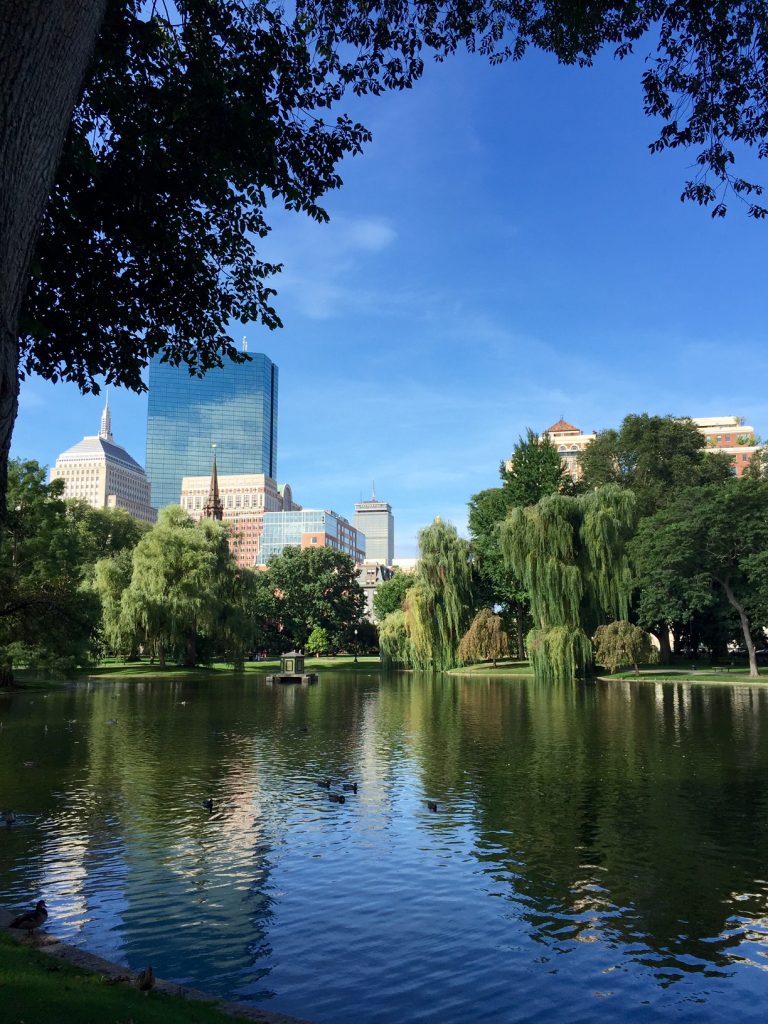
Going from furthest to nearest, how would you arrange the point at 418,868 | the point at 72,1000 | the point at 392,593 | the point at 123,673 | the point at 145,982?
the point at 392,593 → the point at 123,673 → the point at 418,868 → the point at 145,982 → the point at 72,1000

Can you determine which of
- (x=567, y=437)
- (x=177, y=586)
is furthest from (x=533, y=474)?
(x=567, y=437)

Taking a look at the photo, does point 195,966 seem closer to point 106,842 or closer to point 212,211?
point 106,842

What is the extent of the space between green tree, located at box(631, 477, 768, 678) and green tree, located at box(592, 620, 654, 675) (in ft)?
5.83

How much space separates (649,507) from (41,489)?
47282 millimetres

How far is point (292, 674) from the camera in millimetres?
55312

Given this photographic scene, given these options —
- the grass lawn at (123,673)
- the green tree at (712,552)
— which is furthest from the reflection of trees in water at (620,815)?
the grass lawn at (123,673)

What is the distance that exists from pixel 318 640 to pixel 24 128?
285 feet

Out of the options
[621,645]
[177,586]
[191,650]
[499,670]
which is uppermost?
[177,586]

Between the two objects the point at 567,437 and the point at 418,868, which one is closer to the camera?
the point at 418,868

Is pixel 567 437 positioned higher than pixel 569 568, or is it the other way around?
pixel 567 437

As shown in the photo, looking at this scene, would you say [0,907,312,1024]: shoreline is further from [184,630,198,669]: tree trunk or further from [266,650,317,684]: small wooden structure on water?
[184,630,198,669]: tree trunk

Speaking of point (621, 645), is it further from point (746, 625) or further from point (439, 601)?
point (439, 601)

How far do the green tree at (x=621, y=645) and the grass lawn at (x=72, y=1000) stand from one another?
145 feet

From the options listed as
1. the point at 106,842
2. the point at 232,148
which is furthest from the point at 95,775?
the point at 232,148
